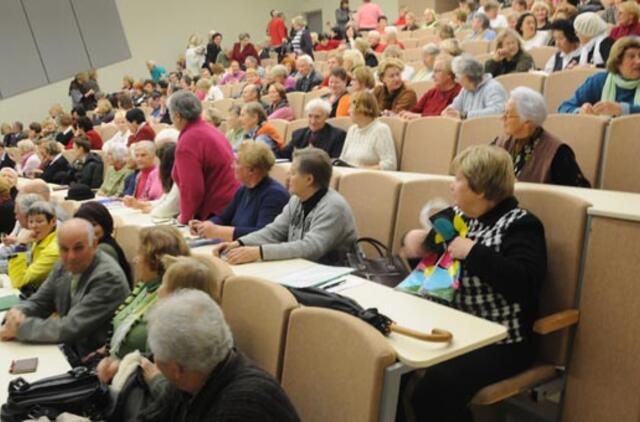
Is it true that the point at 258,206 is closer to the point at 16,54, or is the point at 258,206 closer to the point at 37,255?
the point at 37,255

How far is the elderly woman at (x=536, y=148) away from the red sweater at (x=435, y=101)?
1.77 metres

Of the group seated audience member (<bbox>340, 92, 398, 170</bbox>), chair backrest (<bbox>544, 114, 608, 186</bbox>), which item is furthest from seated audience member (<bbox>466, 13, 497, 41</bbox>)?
chair backrest (<bbox>544, 114, 608, 186</bbox>)

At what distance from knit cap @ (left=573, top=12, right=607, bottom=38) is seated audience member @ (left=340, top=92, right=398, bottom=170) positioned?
5.53 feet

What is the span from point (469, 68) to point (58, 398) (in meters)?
3.21

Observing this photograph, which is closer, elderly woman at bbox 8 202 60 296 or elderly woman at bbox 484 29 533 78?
elderly woman at bbox 8 202 60 296

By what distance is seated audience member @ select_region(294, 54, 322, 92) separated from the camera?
6.91 m

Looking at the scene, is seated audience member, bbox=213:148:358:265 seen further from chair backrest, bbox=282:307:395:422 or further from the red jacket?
the red jacket

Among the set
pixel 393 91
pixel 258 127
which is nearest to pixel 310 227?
pixel 393 91

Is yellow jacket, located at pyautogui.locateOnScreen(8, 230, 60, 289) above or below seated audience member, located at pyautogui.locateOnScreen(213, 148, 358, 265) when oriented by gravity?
below

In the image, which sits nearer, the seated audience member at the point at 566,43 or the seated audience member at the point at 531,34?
the seated audience member at the point at 566,43

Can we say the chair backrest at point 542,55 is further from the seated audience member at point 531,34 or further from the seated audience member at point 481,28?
the seated audience member at point 481,28

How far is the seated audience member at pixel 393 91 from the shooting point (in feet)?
15.6

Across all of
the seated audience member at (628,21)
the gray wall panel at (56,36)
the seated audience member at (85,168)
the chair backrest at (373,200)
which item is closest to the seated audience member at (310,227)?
the chair backrest at (373,200)

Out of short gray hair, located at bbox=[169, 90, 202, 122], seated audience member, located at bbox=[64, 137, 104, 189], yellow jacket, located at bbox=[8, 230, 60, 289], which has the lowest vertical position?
seated audience member, located at bbox=[64, 137, 104, 189]
